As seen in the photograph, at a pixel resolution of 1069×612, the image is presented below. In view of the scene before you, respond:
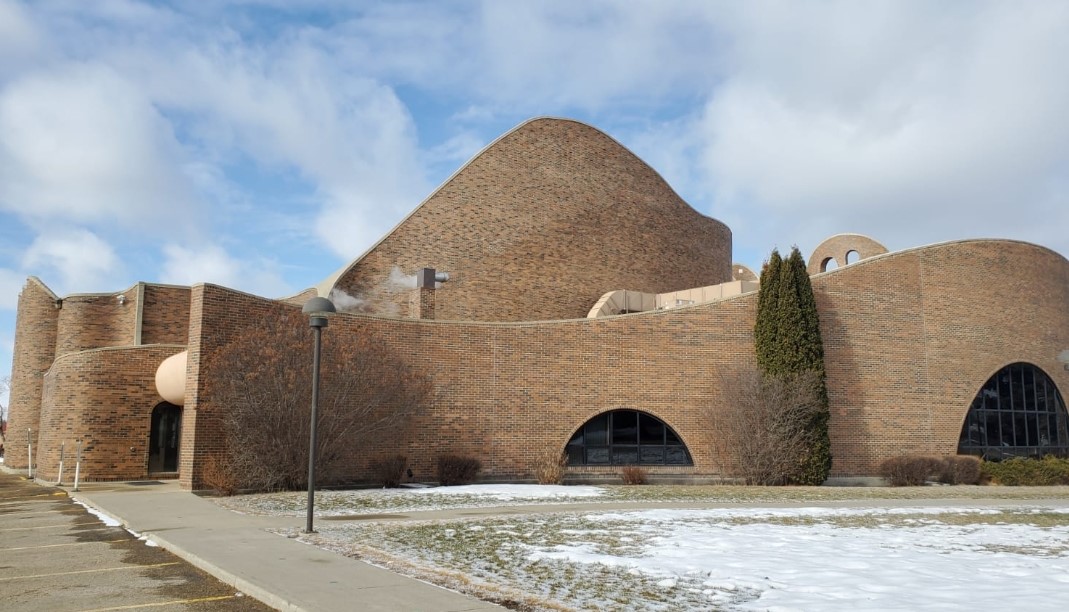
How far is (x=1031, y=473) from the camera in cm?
2455

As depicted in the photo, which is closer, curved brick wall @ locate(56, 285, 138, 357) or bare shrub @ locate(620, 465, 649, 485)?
bare shrub @ locate(620, 465, 649, 485)

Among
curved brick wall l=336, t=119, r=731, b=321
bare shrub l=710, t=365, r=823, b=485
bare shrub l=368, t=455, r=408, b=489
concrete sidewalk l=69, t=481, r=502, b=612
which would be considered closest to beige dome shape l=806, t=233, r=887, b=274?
curved brick wall l=336, t=119, r=731, b=321

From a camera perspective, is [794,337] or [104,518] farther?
[794,337]

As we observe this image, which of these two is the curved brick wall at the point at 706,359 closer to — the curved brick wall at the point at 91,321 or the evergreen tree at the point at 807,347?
the evergreen tree at the point at 807,347

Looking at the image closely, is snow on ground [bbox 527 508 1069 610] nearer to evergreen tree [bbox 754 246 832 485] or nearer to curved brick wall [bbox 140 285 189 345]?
evergreen tree [bbox 754 246 832 485]

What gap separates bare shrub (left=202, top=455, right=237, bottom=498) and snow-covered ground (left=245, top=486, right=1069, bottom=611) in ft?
13.6

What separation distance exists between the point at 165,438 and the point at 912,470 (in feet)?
71.7

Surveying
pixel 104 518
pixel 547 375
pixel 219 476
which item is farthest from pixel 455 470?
pixel 104 518

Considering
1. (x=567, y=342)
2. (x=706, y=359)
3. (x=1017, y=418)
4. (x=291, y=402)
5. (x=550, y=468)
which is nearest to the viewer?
(x=291, y=402)

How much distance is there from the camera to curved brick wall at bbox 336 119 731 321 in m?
30.4

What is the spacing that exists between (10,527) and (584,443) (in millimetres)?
14142

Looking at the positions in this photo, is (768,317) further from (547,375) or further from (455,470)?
(455,470)

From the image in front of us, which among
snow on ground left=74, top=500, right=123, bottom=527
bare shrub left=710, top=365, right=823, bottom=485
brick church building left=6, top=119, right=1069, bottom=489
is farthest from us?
bare shrub left=710, top=365, right=823, bottom=485

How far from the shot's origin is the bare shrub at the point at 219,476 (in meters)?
18.0
